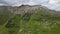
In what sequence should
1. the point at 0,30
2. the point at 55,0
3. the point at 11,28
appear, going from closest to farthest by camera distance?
1. the point at 55,0
2. the point at 11,28
3. the point at 0,30

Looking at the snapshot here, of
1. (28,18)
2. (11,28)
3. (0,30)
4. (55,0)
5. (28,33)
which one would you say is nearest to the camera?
(55,0)

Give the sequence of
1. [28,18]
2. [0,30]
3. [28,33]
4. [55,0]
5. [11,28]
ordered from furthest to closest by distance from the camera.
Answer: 1. [28,18]
2. [0,30]
3. [11,28]
4. [28,33]
5. [55,0]

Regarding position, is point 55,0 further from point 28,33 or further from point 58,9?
point 28,33

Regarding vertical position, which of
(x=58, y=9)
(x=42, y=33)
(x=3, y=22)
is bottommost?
(x=42, y=33)

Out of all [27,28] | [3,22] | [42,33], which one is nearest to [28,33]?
[27,28]

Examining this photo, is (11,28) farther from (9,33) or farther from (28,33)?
(28,33)

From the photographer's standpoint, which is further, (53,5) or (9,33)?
(9,33)

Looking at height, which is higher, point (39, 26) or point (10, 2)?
point (10, 2)

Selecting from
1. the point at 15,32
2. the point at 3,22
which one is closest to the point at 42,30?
the point at 15,32

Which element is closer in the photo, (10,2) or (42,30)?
(10,2)
